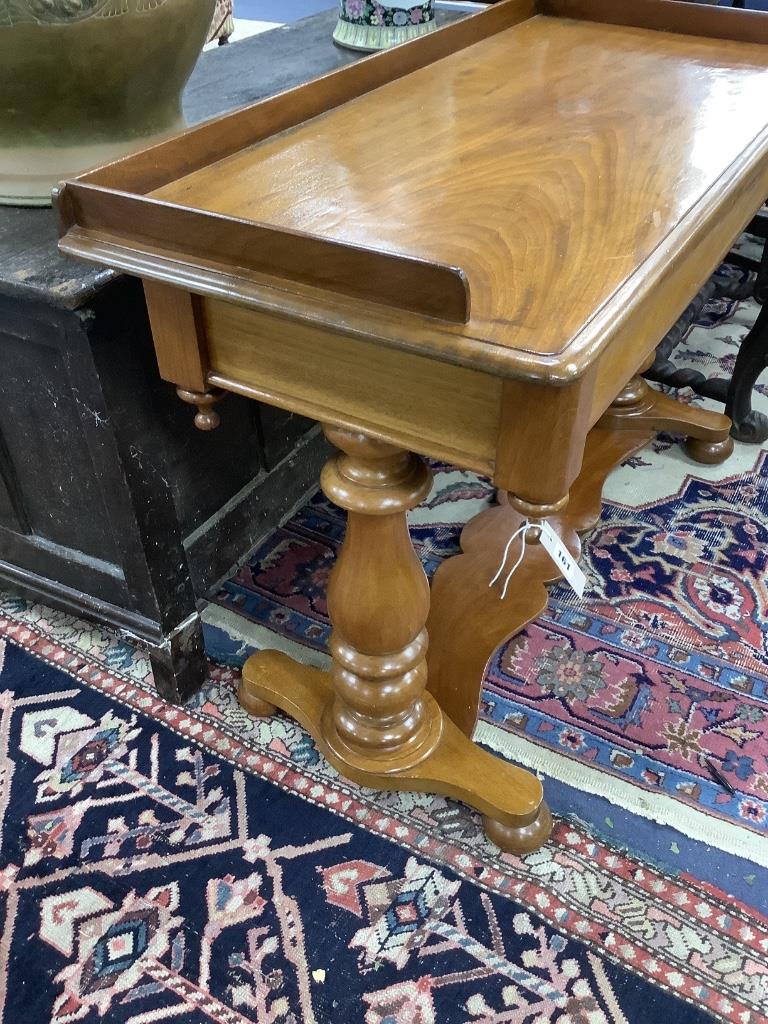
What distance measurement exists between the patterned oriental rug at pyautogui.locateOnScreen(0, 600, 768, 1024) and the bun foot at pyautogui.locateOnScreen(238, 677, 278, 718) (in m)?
0.03

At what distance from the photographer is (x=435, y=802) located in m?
1.08

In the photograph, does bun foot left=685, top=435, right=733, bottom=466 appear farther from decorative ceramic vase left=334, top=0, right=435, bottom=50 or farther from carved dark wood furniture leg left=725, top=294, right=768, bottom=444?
decorative ceramic vase left=334, top=0, right=435, bottom=50

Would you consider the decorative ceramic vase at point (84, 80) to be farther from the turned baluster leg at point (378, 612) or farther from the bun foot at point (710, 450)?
the bun foot at point (710, 450)

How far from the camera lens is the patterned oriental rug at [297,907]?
2.92ft

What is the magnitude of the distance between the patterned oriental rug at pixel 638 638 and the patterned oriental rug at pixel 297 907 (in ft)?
0.42

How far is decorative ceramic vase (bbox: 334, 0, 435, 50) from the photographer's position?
4.47 feet

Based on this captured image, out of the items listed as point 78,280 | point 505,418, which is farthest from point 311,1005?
point 78,280

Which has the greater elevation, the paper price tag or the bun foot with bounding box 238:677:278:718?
the paper price tag

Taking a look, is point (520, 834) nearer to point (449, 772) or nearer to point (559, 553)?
point (449, 772)

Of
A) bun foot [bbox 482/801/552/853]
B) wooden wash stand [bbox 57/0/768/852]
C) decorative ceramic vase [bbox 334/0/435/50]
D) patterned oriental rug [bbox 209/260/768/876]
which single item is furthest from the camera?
decorative ceramic vase [bbox 334/0/435/50]

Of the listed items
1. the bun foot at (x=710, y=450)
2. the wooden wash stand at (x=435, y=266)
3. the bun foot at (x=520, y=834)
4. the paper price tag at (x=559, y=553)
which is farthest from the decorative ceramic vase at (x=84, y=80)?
the bun foot at (x=710, y=450)

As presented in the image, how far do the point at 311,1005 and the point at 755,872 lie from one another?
1.76 ft

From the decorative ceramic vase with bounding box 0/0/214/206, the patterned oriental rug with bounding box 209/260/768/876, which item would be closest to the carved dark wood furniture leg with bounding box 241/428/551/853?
the patterned oriental rug with bounding box 209/260/768/876

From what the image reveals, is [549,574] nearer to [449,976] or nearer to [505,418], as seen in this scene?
[449,976]
